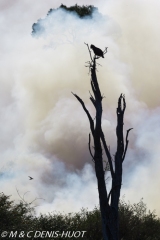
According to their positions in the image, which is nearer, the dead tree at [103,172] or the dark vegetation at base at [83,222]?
the dead tree at [103,172]

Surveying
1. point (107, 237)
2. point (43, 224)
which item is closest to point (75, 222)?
point (43, 224)

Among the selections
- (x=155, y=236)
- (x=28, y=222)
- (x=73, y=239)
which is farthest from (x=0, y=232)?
(x=155, y=236)

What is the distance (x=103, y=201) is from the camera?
14.1 meters

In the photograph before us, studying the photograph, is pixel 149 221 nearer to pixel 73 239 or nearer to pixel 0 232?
pixel 73 239

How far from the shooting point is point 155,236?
3250 centimetres

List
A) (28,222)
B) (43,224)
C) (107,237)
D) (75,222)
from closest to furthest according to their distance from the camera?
(107,237) → (28,222) → (43,224) → (75,222)

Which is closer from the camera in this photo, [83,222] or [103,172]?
[103,172]

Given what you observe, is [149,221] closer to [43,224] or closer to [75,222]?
[75,222]

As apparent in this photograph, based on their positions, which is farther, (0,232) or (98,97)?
(0,232)

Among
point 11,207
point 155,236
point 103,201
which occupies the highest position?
point 155,236

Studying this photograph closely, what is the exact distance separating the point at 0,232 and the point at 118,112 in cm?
1115

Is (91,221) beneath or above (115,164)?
above

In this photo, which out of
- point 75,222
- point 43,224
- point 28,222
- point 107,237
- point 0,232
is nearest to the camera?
point 107,237

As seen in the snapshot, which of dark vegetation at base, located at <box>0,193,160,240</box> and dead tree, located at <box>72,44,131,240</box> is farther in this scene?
dark vegetation at base, located at <box>0,193,160,240</box>
